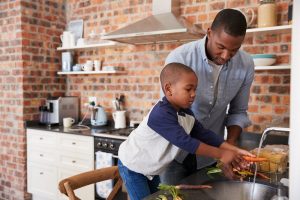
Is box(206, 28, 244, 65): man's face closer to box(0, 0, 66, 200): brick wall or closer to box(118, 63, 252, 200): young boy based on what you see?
box(118, 63, 252, 200): young boy

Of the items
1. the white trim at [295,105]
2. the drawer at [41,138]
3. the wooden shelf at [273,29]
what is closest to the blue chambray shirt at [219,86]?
the white trim at [295,105]

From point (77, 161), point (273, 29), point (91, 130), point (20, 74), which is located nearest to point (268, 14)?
point (273, 29)

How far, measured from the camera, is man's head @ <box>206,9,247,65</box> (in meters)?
1.17

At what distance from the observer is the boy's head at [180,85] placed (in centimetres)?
122

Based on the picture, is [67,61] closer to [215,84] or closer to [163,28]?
[163,28]

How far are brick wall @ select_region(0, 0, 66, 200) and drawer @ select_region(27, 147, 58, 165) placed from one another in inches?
3.9

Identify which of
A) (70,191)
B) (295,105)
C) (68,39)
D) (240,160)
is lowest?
(70,191)

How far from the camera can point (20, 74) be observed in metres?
3.49

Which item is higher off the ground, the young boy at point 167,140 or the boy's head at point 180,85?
the boy's head at point 180,85

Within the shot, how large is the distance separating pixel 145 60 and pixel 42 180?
70.7 inches

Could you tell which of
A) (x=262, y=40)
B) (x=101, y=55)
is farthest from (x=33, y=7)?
(x=262, y=40)

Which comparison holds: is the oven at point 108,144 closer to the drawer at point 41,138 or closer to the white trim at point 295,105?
the drawer at point 41,138

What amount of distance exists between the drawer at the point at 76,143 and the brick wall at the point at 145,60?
669mm

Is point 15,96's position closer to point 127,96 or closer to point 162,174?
point 127,96
